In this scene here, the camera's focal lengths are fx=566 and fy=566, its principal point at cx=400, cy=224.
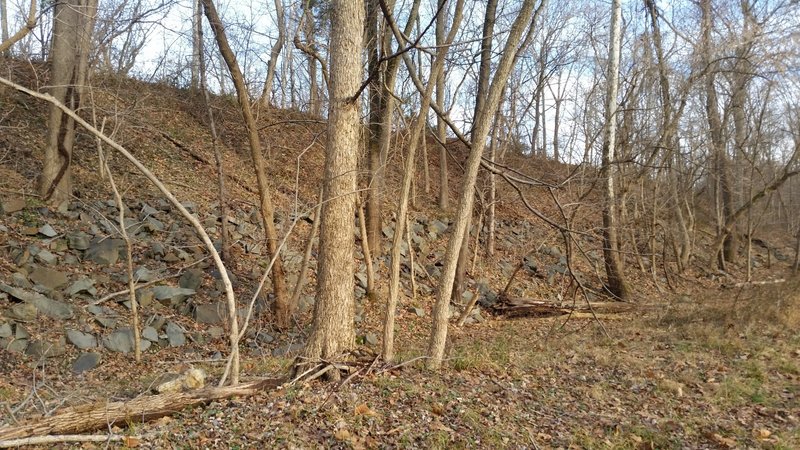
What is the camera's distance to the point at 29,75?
1390 cm

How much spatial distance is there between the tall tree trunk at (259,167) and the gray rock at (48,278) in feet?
10.5

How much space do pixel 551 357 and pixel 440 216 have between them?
369 inches

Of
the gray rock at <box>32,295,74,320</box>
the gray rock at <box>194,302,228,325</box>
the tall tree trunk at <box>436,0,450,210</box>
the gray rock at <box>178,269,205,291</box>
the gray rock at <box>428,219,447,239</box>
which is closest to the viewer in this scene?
the gray rock at <box>32,295,74,320</box>

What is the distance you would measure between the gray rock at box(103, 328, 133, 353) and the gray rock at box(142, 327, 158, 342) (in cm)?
20

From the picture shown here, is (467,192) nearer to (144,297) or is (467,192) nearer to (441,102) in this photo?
(144,297)

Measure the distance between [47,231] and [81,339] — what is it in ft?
9.45

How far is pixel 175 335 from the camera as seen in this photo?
8523 mm

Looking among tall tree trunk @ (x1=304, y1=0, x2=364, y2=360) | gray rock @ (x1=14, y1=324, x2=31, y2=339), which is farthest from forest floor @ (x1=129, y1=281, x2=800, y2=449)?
gray rock @ (x1=14, y1=324, x2=31, y2=339)

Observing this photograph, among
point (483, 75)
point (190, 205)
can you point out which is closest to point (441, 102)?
point (483, 75)

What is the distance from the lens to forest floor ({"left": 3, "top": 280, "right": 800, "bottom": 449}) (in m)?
4.22

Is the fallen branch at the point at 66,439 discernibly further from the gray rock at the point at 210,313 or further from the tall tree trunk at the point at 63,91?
the tall tree trunk at the point at 63,91

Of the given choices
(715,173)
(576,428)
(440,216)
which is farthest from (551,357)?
(715,173)

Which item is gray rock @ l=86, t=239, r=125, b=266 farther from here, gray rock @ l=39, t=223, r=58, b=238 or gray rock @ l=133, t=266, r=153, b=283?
gray rock @ l=39, t=223, r=58, b=238

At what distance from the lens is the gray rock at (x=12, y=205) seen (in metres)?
9.91
